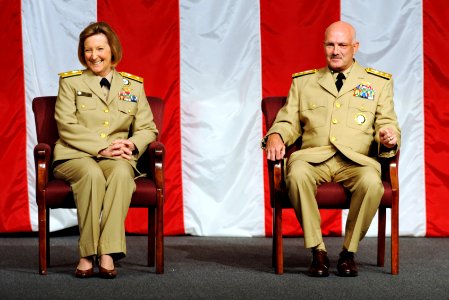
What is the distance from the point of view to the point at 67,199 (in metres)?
3.81

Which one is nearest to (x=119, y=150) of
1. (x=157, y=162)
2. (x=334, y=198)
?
(x=157, y=162)

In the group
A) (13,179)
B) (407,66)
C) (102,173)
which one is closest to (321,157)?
(102,173)

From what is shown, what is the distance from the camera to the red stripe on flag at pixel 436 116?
5004mm

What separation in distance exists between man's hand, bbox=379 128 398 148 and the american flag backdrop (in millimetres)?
1253

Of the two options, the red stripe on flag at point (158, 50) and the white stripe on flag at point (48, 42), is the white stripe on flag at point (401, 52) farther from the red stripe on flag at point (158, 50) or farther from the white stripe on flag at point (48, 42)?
the white stripe on flag at point (48, 42)

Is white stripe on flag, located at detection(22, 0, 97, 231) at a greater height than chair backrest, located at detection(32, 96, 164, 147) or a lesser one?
greater

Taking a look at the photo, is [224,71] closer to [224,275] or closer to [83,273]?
[224,275]

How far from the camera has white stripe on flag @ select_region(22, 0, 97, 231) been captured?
5008 mm

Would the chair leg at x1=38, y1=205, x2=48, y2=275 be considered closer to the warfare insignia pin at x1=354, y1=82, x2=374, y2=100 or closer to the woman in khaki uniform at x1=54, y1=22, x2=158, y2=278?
the woman in khaki uniform at x1=54, y1=22, x2=158, y2=278

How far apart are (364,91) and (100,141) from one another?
1292 mm

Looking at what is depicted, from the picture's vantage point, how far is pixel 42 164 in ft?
12.5

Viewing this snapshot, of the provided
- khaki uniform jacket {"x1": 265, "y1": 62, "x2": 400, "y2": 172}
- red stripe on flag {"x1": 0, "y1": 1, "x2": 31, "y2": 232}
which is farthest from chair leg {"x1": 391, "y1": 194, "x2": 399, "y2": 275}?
red stripe on flag {"x1": 0, "y1": 1, "x2": 31, "y2": 232}

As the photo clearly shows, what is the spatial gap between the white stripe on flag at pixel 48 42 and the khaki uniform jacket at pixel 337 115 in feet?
5.08

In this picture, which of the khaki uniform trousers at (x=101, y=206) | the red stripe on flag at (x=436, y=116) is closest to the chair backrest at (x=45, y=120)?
the khaki uniform trousers at (x=101, y=206)
